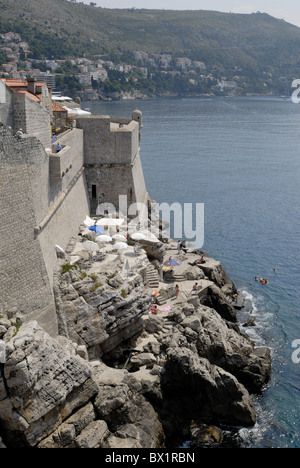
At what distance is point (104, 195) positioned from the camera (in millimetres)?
35906

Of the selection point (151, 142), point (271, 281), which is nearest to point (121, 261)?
point (271, 281)

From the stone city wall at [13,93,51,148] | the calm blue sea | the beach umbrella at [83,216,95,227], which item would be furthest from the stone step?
the stone city wall at [13,93,51,148]

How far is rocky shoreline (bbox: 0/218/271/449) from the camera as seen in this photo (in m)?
18.4

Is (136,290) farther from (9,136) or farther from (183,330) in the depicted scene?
(9,136)

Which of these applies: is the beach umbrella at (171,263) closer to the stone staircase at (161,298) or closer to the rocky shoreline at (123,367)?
the rocky shoreline at (123,367)

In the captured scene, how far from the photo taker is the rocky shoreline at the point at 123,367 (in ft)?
60.4

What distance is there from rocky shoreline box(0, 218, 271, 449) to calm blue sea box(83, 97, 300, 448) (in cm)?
157

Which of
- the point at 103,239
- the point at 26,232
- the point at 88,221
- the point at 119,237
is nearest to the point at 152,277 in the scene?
the point at 119,237

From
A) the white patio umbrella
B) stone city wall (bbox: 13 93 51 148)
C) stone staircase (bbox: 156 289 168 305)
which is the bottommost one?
stone staircase (bbox: 156 289 168 305)

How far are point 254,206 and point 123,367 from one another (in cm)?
3635

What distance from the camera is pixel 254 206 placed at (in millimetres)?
57156

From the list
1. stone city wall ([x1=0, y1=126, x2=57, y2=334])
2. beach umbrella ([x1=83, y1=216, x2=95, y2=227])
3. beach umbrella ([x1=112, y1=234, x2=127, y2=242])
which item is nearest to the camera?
stone city wall ([x1=0, y1=126, x2=57, y2=334])

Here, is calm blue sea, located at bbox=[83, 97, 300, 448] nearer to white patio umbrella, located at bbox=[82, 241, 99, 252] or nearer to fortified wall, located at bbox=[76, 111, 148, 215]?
white patio umbrella, located at bbox=[82, 241, 99, 252]

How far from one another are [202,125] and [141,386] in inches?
3689
